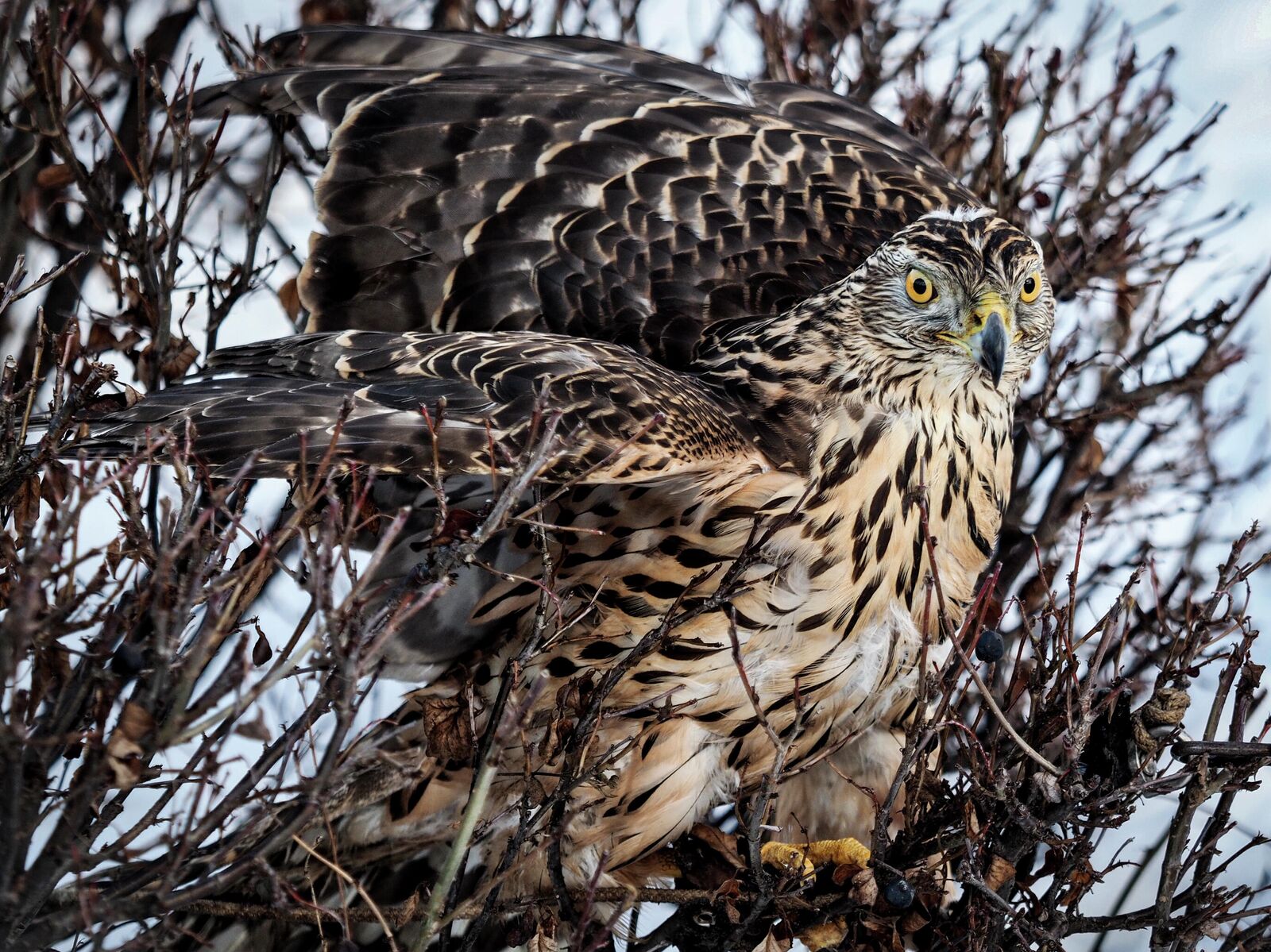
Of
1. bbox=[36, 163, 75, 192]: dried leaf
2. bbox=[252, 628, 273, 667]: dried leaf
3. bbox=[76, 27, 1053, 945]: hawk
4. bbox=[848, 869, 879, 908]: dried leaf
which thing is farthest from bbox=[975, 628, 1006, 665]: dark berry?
bbox=[36, 163, 75, 192]: dried leaf

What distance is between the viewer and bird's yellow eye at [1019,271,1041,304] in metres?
3.46

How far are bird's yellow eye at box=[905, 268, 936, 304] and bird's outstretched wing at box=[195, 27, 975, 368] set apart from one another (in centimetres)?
73

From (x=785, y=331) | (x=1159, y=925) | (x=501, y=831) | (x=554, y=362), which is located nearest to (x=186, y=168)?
(x=554, y=362)

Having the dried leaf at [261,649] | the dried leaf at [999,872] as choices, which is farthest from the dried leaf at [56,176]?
the dried leaf at [999,872]

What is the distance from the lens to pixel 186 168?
3646 mm

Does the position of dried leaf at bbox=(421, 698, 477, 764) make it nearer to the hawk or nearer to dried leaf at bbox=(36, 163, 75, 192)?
the hawk

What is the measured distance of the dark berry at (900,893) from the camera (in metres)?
2.83

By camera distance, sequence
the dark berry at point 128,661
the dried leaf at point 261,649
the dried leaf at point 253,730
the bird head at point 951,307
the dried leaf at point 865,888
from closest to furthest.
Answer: the dried leaf at point 253,730 → the dark berry at point 128,661 → the dried leaf at point 261,649 → the dried leaf at point 865,888 → the bird head at point 951,307

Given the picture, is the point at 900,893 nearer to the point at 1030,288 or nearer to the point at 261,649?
the point at 261,649

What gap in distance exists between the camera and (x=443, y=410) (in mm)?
2770

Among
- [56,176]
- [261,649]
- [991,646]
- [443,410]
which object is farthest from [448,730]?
[56,176]

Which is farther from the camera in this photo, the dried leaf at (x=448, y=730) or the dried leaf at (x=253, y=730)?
the dried leaf at (x=448, y=730)

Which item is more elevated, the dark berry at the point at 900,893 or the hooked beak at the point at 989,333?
the hooked beak at the point at 989,333

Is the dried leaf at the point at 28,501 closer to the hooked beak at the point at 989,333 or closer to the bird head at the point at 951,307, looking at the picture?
the bird head at the point at 951,307
